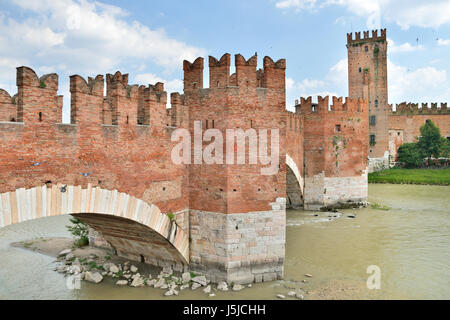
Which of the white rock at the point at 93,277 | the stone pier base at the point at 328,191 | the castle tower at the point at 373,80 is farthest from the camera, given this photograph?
the castle tower at the point at 373,80

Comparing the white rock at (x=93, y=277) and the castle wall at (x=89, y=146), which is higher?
the castle wall at (x=89, y=146)

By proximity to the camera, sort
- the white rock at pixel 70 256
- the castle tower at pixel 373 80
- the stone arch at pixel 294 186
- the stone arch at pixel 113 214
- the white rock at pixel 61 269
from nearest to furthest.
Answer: the stone arch at pixel 113 214
the white rock at pixel 61 269
the white rock at pixel 70 256
the stone arch at pixel 294 186
the castle tower at pixel 373 80

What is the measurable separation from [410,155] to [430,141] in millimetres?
2518

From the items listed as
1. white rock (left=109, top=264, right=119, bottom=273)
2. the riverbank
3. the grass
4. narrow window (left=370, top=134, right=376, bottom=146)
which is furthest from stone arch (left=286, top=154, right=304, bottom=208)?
narrow window (left=370, top=134, right=376, bottom=146)

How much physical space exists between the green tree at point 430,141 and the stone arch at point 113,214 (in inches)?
1524

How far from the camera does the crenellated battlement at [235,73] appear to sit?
33.3 feet

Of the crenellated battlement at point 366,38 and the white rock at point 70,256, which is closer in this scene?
the white rock at point 70,256

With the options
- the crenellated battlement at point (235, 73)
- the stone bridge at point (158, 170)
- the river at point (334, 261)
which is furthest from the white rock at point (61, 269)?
the crenellated battlement at point (235, 73)

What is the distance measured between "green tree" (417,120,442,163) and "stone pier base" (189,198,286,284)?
36912 mm

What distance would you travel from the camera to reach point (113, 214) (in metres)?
8.44

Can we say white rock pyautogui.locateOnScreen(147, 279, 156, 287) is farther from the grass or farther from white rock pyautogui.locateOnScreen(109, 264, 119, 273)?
the grass

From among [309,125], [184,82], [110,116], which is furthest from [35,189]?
[309,125]

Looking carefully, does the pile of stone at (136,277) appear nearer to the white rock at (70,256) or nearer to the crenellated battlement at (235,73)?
the white rock at (70,256)

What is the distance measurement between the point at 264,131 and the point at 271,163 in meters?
0.95
